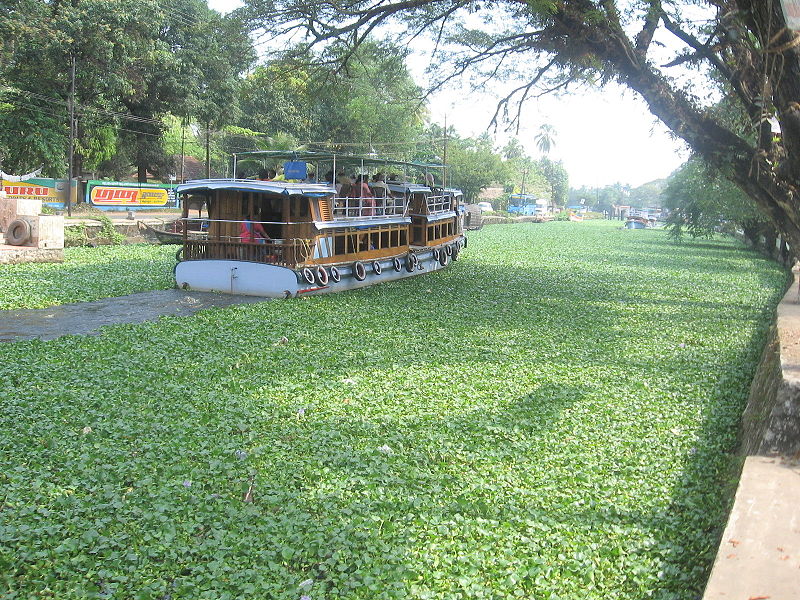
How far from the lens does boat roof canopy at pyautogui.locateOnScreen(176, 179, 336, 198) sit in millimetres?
13984

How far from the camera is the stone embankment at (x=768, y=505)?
3.49 meters

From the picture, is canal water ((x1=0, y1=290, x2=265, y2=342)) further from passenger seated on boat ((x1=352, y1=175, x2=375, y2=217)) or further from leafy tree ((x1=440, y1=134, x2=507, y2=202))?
leafy tree ((x1=440, y1=134, x2=507, y2=202))

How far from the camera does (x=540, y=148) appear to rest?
116m

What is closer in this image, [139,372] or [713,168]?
[139,372]

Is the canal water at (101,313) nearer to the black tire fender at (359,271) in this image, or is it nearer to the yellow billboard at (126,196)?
the black tire fender at (359,271)

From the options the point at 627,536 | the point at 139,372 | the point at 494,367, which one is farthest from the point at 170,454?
the point at 494,367

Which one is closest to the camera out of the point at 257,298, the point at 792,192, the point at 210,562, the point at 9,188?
the point at 210,562

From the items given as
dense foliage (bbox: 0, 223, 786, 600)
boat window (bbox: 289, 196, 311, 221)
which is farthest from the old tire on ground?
dense foliage (bbox: 0, 223, 786, 600)

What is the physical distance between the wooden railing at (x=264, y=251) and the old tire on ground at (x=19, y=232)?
5.85 meters

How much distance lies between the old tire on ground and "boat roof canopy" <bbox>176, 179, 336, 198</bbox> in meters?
5.85

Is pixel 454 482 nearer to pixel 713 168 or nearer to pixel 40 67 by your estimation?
pixel 713 168

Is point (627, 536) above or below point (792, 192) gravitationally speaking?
below

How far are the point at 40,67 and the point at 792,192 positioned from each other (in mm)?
27368

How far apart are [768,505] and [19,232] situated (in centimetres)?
1877
